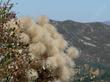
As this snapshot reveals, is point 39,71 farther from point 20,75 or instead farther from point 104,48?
point 104,48

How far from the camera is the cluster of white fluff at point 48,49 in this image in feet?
43.0

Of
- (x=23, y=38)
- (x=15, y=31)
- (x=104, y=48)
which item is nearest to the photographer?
(x=15, y=31)

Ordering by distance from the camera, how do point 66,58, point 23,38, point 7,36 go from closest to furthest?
point 7,36
point 23,38
point 66,58

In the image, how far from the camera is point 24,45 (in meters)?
12.9

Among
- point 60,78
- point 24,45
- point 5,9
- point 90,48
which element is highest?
point 5,9

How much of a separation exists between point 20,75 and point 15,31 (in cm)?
124

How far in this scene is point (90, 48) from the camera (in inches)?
7648

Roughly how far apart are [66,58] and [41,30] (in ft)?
4.05

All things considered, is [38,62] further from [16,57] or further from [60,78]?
[16,57]

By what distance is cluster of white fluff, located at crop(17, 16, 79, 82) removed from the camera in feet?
43.0

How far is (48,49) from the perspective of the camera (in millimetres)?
13492

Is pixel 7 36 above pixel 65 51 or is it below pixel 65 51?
above

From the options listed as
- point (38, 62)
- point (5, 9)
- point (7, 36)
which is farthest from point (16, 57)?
point (38, 62)

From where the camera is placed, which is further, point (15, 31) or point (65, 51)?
point (65, 51)
